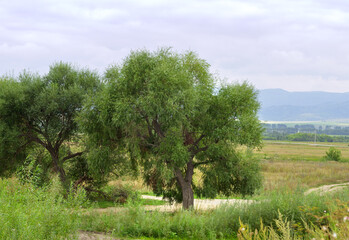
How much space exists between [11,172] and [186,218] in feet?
51.5

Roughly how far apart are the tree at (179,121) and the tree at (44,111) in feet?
11.2

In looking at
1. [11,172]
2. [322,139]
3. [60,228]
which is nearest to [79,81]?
[11,172]

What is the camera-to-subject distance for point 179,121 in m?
18.0

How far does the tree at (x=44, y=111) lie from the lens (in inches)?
895

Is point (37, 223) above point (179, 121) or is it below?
below

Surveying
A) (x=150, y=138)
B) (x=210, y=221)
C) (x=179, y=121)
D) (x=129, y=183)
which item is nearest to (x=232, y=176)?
(x=150, y=138)

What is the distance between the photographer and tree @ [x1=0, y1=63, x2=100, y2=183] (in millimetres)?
22734

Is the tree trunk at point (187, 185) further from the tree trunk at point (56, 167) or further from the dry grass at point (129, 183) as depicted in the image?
the tree trunk at point (56, 167)

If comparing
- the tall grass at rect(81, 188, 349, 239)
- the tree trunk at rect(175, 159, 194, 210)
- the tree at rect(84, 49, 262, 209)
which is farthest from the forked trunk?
the tall grass at rect(81, 188, 349, 239)

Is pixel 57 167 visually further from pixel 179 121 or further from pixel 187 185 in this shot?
pixel 179 121

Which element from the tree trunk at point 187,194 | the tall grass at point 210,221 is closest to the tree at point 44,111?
the tree trunk at point 187,194

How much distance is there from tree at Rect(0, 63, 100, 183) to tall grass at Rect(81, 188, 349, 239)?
1037 centimetres

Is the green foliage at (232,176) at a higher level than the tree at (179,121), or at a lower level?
lower

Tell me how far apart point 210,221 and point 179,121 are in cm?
610
